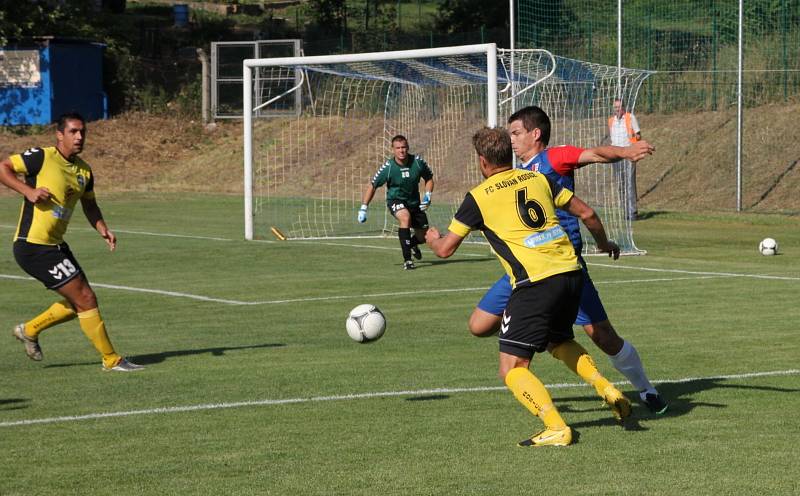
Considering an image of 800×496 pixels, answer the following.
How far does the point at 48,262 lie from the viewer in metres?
11.1

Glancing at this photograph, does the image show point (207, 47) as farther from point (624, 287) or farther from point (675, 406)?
point (675, 406)

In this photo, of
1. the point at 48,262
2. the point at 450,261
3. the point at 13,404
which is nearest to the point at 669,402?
the point at 13,404

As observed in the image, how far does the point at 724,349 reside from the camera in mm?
11797

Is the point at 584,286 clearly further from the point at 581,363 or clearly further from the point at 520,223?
the point at 520,223

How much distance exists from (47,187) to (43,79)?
36.8m

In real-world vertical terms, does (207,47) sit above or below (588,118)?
above

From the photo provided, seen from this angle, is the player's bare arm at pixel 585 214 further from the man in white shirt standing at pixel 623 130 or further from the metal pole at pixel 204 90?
the metal pole at pixel 204 90

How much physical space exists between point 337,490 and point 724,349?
581cm

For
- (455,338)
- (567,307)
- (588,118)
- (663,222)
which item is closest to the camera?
(567,307)

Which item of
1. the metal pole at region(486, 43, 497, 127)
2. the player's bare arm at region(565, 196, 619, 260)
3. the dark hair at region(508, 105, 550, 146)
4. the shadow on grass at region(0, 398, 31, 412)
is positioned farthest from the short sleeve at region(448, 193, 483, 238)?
the metal pole at region(486, 43, 497, 127)

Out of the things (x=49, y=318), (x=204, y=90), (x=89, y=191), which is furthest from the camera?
(x=204, y=90)

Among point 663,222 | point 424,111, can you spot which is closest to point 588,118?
point 663,222

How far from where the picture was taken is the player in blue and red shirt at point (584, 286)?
28.3 feet

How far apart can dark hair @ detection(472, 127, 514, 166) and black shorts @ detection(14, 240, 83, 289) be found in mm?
4583
